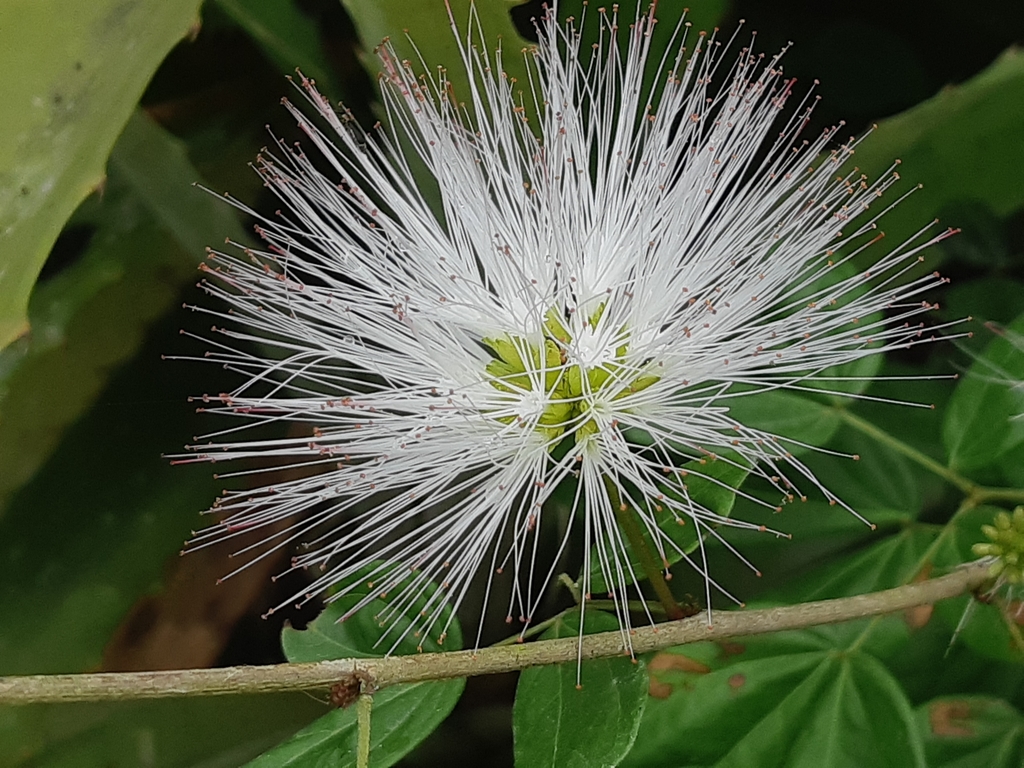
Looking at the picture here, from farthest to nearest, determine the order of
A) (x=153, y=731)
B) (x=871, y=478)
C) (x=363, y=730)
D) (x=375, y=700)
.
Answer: (x=153, y=731) < (x=871, y=478) < (x=375, y=700) < (x=363, y=730)

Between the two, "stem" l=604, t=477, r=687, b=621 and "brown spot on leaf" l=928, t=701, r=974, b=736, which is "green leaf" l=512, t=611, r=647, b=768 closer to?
"stem" l=604, t=477, r=687, b=621

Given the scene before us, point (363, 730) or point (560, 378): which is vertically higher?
point (560, 378)

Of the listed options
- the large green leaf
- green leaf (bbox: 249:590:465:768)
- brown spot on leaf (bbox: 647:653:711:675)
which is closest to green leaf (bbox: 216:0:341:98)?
the large green leaf

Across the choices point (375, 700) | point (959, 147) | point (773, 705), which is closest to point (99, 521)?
point (375, 700)

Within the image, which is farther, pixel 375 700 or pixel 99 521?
pixel 99 521

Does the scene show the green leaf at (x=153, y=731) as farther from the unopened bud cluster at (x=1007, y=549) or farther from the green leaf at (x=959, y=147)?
the green leaf at (x=959, y=147)

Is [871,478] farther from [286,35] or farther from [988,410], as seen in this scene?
[286,35]
